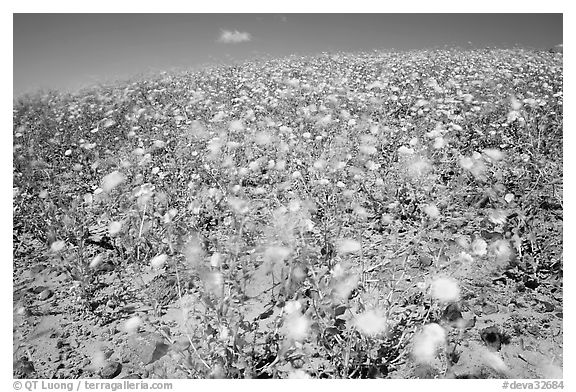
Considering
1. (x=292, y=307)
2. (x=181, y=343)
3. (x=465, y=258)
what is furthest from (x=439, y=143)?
(x=181, y=343)

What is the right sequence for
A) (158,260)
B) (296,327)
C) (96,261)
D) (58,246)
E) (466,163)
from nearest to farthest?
(296,327), (158,260), (96,261), (58,246), (466,163)

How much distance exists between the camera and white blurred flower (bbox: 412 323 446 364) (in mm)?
2273

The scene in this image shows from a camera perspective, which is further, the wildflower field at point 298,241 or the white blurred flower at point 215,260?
the white blurred flower at point 215,260

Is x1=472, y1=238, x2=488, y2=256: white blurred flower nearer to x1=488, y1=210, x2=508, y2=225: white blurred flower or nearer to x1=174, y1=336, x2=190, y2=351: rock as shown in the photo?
x1=488, y1=210, x2=508, y2=225: white blurred flower

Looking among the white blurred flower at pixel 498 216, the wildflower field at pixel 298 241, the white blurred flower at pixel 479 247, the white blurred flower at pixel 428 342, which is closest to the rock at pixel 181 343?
the wildflower field at pixel 298 241

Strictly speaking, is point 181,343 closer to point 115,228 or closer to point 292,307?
point 292,307

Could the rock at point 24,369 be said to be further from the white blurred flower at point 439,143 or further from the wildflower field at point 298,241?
the white blurred flower at point 439,143

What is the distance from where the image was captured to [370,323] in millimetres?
2320

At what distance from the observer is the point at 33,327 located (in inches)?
107

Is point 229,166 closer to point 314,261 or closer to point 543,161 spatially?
point 314,261

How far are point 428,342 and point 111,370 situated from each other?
6.24 ft

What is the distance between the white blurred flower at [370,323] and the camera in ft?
7.50

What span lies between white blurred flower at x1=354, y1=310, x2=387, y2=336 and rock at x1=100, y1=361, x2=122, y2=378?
1.46m

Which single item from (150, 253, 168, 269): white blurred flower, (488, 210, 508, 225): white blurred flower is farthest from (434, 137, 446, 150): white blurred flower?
(150, 253, 168, 269): white blurred flower
